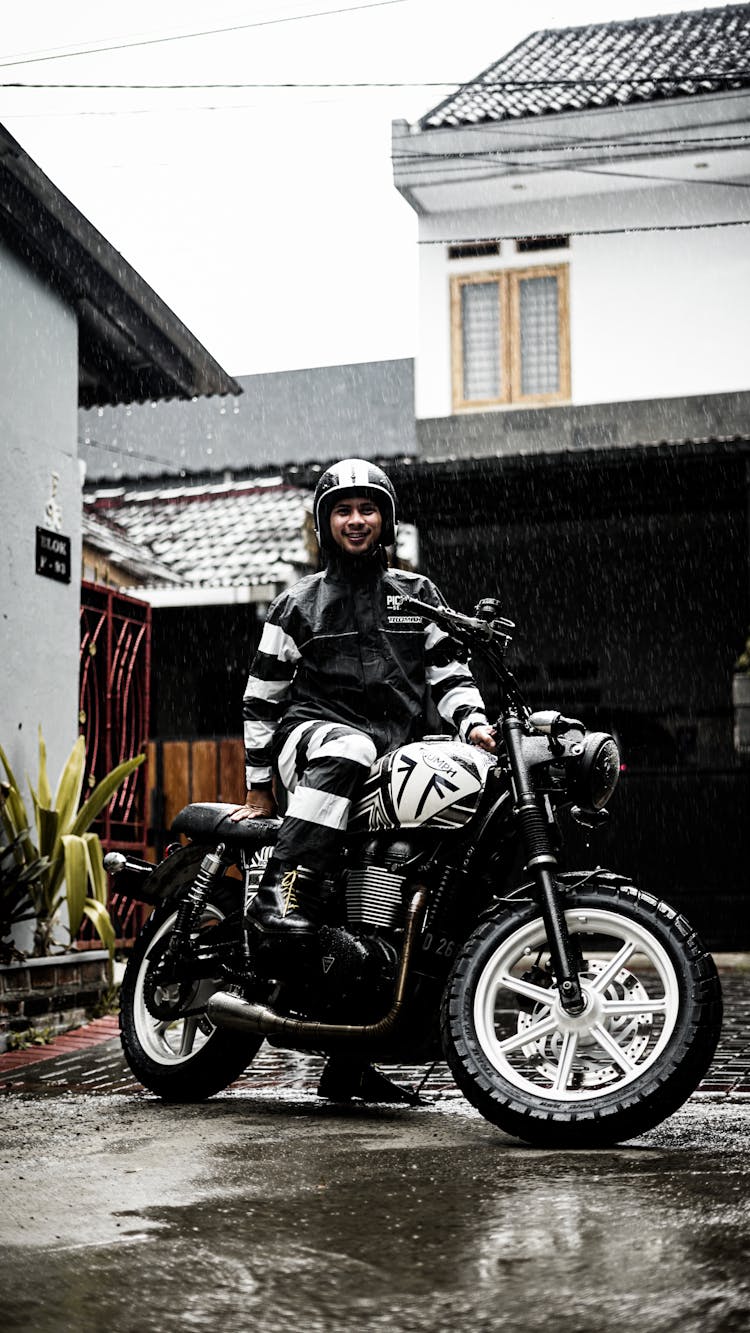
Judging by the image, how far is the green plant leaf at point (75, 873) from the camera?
275 inches

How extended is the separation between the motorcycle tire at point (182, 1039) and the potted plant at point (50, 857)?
1.81 m

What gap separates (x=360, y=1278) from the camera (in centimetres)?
255

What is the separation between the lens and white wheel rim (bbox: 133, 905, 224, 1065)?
195 inches

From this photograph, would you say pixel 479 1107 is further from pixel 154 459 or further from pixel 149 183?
pixel 154 459

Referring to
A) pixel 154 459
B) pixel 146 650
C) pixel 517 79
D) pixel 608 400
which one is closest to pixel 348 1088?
pixel 146 650

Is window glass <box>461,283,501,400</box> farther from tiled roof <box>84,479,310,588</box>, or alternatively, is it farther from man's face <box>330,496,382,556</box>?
man's face <box>330,496,382,556</box>

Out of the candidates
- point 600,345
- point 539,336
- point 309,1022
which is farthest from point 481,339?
point 309,1022

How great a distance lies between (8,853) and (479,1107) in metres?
3.42

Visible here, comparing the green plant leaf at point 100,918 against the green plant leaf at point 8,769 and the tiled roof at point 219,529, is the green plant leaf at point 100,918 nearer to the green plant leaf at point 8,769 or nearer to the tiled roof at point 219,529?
the green plant leaf at point 8,769

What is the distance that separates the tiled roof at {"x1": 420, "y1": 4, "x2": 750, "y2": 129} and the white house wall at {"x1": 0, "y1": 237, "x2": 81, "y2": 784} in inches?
394

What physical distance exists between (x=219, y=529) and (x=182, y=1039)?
1168cm

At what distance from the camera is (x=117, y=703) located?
9.23m

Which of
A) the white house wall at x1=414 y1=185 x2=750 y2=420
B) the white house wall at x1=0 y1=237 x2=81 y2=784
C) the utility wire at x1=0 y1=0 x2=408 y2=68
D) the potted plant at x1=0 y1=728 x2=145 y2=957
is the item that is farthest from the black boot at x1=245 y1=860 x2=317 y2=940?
the white house wall at x1=414 y1=185 x2=750 y2=420

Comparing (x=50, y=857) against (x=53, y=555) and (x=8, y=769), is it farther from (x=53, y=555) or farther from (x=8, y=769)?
(x=53, y=555)
